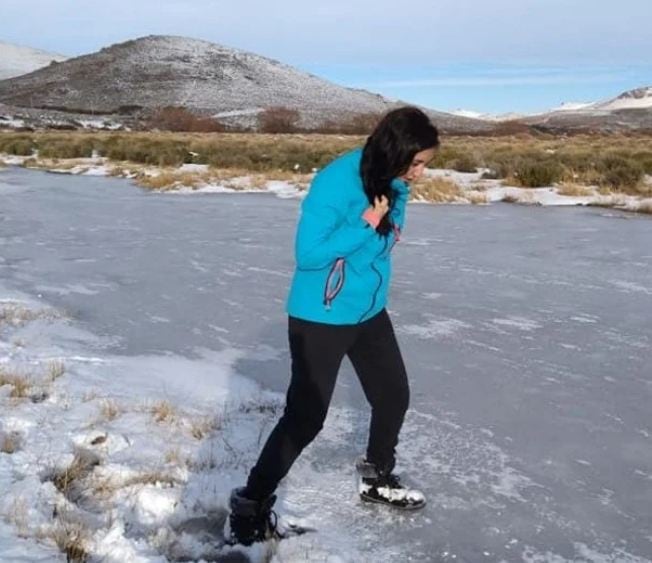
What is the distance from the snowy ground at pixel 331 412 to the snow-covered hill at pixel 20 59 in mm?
125498

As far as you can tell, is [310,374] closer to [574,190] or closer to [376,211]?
[376,211]

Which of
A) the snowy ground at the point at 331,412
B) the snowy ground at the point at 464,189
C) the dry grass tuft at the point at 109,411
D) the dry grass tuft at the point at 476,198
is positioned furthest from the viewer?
the dry grass tuft at the point at 476,198

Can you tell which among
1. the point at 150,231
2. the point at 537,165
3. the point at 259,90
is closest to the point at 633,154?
the point at 537,165

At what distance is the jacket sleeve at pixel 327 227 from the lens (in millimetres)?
2799

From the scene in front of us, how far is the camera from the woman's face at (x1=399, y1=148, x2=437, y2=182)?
9.36 feet

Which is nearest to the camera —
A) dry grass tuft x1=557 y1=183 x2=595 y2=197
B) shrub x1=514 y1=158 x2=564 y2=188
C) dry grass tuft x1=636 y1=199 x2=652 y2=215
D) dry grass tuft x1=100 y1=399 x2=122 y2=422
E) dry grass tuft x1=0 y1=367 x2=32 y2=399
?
dry grass tuft x1=100 y1=399 x2=122 y2=422

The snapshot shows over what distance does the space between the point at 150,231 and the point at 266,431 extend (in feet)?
26.7

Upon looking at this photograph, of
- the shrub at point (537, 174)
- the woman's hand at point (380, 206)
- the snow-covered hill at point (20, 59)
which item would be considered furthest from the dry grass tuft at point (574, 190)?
the snow-covered hill at point (20, 59)

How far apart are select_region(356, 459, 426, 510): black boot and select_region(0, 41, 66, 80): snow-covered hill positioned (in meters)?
130

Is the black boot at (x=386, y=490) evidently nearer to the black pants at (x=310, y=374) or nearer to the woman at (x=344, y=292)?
the woman at (x=344, y=292)

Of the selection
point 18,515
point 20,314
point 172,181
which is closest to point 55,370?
point 20,314

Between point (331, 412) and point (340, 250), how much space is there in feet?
6.13

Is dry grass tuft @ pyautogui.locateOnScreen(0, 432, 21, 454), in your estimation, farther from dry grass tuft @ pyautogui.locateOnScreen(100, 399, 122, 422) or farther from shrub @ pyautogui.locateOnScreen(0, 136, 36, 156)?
shrub @ pyautogui.locateOnScreen(0, 136, 36, 156)

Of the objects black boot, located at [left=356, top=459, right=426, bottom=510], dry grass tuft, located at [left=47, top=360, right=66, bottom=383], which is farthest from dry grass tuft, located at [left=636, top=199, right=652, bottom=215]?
black boot, located at [left=356, top=459, right=426, bottom=510]
